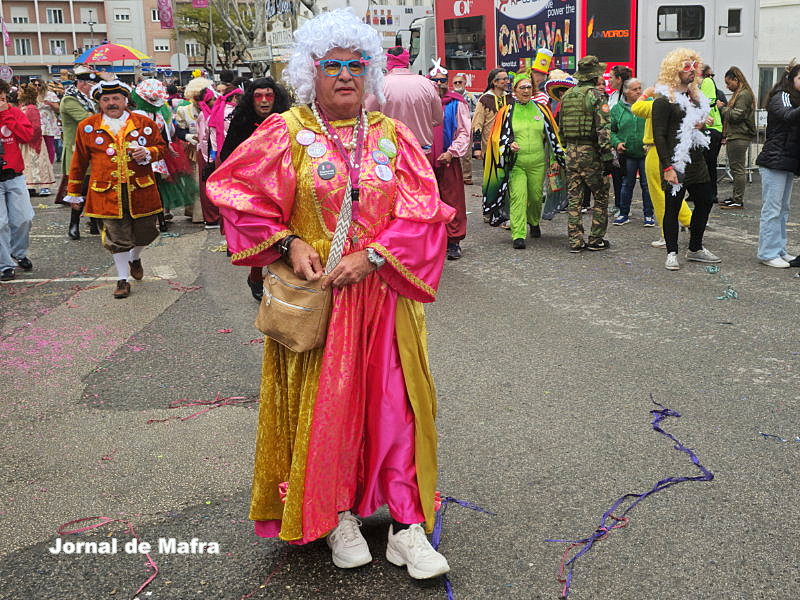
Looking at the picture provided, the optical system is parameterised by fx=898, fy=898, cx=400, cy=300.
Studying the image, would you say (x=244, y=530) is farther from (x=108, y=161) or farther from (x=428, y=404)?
(x=108, y=161)

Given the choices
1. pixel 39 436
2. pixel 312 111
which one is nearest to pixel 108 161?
pixel 39 436

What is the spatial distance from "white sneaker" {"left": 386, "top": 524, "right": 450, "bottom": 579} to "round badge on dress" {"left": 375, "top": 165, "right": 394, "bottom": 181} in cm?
130

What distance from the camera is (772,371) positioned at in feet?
18.4

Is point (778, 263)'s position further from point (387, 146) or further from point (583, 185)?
point (387, 146)

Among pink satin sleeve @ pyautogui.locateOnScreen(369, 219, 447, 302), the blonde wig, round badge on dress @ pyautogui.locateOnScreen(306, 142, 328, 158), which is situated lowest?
pink satin sleeve @ pyautogui.locateOnScreen(369, 219, 447, 302)

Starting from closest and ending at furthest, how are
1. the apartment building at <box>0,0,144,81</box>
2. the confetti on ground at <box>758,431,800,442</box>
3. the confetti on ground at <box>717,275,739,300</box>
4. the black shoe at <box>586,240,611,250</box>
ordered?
1. the confetti on ground at <box>758,431,800,442</box>
2. the confetti on ground at <box>717,275,739,300</box>
3. the black shoe at <box>586,240,611,250</box>
4. the apartment building at <box>0,0,144,81</box>

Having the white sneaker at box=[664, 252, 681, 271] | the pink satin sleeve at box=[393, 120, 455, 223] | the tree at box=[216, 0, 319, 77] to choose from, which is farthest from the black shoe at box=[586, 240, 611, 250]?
the tree at box=[216, 0, 319, 77]

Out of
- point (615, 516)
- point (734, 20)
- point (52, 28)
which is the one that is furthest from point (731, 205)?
point (52, 28)

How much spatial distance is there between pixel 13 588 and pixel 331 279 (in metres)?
1.64

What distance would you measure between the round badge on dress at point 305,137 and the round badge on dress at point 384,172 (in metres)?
0.26

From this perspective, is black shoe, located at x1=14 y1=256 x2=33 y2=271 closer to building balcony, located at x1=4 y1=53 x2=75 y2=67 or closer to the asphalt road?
the asphalt road

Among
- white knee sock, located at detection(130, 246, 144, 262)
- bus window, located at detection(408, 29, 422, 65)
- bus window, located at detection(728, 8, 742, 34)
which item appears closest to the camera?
white knee sock, located at detection(130, 246, 144, 262)

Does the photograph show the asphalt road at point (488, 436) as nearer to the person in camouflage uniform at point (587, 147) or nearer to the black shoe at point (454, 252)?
the black shoe at point (454, 252)

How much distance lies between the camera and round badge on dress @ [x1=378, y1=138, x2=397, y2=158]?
338cm
